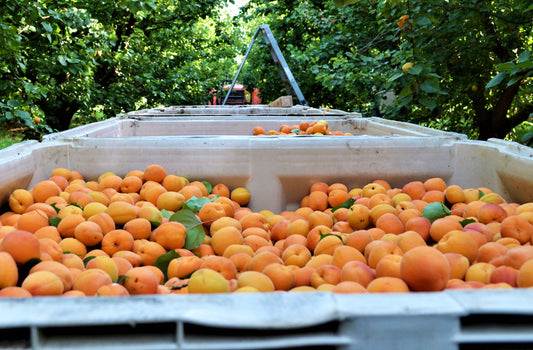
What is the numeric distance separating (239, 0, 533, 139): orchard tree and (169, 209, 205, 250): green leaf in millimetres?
985

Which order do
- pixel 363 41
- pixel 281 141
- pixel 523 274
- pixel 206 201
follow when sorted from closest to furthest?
1. pixel 523 274
2. pixel 206 201
3. pixel 281 141
4. pixel 363 41

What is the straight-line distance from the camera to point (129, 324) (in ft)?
1.95

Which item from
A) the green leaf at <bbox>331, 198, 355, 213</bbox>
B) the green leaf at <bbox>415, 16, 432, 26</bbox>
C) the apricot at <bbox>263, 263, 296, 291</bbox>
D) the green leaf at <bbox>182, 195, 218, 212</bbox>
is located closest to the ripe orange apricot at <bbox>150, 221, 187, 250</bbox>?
the green leaf at <bbox>182, 195, 218, 212</bbox>

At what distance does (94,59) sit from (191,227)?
506 cm

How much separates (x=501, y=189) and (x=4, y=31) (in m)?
3.35

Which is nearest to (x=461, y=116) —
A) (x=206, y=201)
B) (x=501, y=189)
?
(x=501, y=189)

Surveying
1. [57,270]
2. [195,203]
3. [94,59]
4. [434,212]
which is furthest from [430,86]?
[94,59]

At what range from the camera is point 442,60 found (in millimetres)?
4344

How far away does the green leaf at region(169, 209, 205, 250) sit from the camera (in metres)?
1.66

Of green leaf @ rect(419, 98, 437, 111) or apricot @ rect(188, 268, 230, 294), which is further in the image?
green leaf @ rect(419, 98, 437, 111)

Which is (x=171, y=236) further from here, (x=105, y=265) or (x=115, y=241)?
(x=105, y=265)

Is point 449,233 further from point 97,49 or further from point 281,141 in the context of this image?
point 97,49

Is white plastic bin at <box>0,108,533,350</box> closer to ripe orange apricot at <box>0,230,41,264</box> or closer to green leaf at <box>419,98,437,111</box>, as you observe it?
ripe orange apricot at <box>0,230,41,264</box>

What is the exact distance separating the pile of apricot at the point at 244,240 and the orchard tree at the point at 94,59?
1.34 metres
